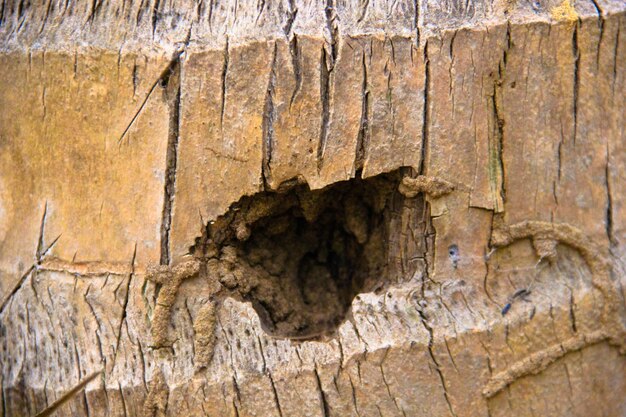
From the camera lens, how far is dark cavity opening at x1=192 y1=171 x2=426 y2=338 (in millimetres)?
2129

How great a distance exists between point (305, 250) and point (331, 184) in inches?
17.2

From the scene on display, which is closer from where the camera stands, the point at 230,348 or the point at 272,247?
the point at 230,348

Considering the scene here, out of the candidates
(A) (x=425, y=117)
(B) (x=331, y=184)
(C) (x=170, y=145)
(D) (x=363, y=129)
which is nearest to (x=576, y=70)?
(A) (x=425, y=117)

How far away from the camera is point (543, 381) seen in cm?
209

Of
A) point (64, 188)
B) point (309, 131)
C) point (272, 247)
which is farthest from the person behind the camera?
point (272, 247)

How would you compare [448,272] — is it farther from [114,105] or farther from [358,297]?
[114,105]

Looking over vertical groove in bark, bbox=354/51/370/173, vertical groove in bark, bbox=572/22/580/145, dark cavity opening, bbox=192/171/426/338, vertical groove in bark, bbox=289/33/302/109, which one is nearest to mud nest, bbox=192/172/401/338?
dark cavity opening, bbox=192/171/426/338

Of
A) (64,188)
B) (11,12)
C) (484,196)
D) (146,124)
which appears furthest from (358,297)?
(11,12)

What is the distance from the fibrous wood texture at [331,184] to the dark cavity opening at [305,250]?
0.02m

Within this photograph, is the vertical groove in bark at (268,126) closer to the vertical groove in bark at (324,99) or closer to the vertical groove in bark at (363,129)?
the vertical groove in bark at (324,99)

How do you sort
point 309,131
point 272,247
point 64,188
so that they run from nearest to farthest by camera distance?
point 309,131 < point 64,188 < point 272,247

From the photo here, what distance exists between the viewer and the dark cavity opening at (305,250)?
83.8 inches

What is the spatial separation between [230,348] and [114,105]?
745mm

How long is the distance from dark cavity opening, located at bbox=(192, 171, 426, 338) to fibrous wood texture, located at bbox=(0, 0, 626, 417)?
17 mm
